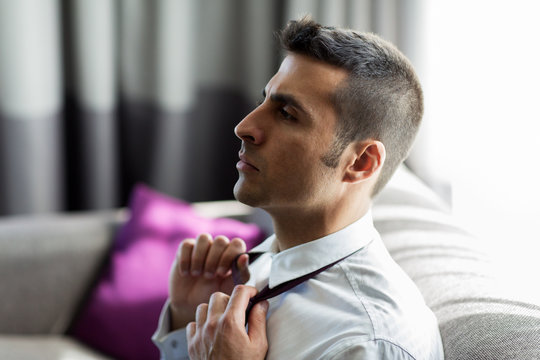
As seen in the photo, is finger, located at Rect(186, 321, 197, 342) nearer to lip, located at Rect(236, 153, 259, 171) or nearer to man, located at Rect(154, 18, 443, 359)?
man, located at Rect(154, 18, 443, 359)

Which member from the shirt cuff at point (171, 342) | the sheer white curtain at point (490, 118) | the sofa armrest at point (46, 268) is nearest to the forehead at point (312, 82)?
the shirt cuff at point (171, 342)

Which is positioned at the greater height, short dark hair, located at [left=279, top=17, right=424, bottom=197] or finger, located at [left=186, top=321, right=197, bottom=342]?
short dark hair, located at [left=279, top=17, right=424, bottom=197]

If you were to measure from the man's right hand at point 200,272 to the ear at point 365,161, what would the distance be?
0.87 ft

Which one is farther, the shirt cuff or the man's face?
the shirt cuff

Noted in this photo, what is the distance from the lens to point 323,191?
1.03 meters

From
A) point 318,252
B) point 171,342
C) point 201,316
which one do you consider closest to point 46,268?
point 171,342

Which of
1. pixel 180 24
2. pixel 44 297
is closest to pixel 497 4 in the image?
pixel 180 24

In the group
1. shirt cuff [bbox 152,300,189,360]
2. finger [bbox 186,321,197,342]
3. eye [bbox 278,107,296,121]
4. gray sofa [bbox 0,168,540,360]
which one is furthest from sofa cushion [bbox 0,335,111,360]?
eye [bbox 278,107,296,121]

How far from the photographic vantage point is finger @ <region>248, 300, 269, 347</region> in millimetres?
952

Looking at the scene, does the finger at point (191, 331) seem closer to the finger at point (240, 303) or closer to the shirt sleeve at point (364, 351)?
the finger at point (240, 303)

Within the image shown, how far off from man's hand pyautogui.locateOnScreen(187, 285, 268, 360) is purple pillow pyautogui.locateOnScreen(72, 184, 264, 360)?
697 mm

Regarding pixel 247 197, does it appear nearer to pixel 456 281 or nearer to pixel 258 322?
pixel 258 322

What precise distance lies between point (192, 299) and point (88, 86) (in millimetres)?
1348

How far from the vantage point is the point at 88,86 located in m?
2.36
